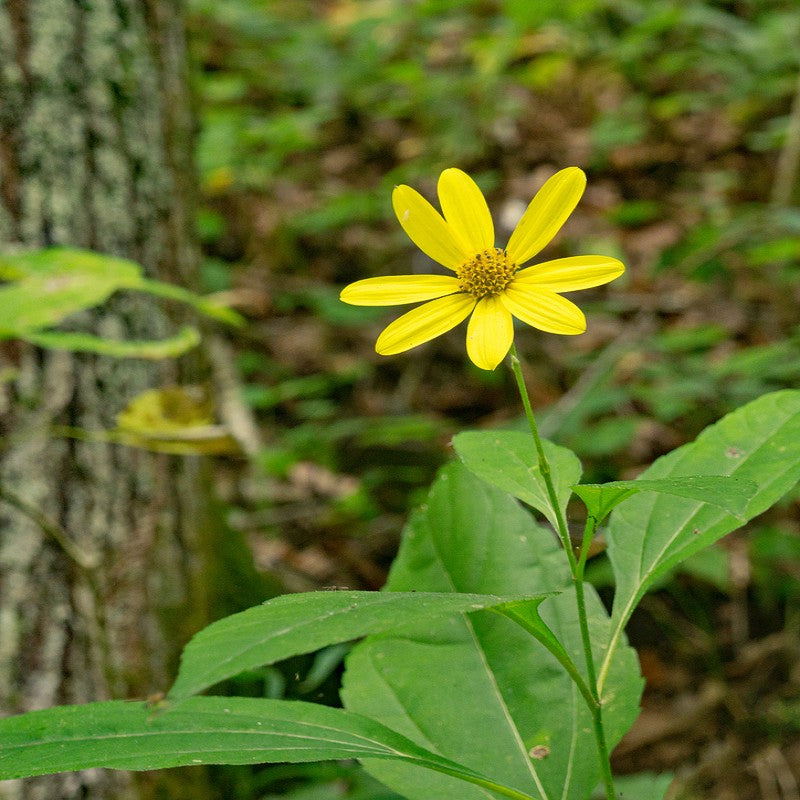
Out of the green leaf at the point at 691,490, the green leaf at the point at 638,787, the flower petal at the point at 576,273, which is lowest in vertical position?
the green leaf at the point at 638,787

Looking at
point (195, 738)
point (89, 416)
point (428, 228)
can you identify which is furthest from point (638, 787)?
point (89, 416)

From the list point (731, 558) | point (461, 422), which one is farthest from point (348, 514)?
point (731, 558)

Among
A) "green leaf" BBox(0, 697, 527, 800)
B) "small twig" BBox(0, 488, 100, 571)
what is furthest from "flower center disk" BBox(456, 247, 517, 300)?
"small twig" BBox(0, 488, 100, 571)

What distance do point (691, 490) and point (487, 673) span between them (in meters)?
0.41

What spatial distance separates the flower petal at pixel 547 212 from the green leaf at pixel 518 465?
0.19 metres

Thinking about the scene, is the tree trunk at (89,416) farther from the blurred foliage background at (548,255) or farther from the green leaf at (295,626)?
the green leaf at (295,626)

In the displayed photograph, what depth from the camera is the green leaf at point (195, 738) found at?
0.57 meters

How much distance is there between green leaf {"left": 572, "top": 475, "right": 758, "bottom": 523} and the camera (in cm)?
53

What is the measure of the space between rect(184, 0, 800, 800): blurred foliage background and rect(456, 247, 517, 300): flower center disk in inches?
33.8

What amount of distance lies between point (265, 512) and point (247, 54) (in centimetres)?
414

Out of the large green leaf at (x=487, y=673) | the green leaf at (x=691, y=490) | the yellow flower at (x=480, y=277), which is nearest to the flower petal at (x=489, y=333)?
the yellow flower at (x=480, y=277)

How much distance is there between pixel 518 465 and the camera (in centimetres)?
74

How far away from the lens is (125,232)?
1.48m

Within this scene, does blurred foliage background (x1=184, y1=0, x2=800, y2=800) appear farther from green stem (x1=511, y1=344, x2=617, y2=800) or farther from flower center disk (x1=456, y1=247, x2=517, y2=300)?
flower center disk (x1=456, y1=247, x2=517, y2=300)
